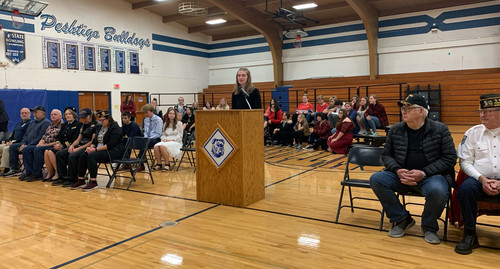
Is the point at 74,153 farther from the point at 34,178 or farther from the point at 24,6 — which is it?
the point at 24,6

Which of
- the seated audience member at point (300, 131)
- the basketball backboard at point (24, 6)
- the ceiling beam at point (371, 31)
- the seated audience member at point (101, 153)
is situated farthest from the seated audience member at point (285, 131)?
the basketball backboard at point (24, 6)

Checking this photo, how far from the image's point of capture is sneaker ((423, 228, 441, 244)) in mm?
3001

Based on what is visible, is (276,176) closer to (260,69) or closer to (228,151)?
(228,151)

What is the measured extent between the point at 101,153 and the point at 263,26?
13.2m

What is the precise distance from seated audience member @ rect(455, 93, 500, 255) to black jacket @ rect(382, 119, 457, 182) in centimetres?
13

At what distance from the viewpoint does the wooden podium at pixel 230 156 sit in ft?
13.5

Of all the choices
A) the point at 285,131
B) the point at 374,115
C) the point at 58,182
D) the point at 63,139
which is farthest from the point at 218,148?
the point at 285,131

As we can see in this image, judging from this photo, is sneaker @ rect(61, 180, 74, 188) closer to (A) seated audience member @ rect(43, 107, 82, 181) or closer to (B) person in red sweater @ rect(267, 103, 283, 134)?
(A) seated audience member @ rect(43, 107, 82, 181)

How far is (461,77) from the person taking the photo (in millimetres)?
13930

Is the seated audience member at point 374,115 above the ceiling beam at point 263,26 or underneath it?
underneath

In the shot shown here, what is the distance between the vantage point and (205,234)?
10.9 ft

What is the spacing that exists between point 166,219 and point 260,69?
53.4 ft

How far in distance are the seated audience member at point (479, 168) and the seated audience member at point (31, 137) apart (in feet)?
20.9

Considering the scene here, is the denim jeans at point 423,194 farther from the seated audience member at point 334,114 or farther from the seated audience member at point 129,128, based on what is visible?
the seated audience member at point 334,114
